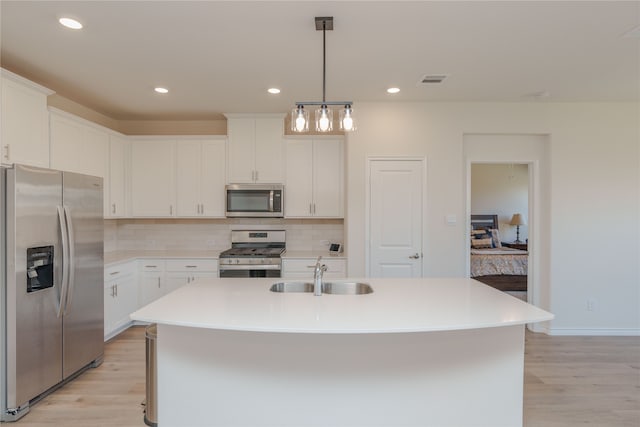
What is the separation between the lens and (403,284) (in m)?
2.67

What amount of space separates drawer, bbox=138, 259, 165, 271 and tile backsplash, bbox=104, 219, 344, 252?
2.05ft

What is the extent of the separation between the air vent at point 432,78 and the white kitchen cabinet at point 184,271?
3086mm

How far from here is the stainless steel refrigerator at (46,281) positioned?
2.41 metres

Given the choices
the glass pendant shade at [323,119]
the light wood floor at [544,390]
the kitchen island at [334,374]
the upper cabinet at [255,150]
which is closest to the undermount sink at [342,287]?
the kitchen island at [334,374]

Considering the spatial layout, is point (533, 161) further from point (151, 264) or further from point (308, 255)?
point (151, 264)

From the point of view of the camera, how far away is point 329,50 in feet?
9.11

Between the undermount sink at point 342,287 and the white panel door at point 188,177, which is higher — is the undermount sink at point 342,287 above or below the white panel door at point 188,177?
below

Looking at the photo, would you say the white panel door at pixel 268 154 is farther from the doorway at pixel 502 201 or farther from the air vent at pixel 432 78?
the doorway at pixel 502 201

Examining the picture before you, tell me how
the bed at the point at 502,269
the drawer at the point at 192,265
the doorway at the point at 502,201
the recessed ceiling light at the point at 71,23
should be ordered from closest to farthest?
the recessed ceiling light at the point at 71,23 → the drawer at the point at 192,265 → the bed at the point at 502,269 → the doorway at the point at 502,201

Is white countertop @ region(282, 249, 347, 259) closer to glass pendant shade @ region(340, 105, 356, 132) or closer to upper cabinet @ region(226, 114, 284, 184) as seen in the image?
upper cabinet @ region(226, 114, 284, 184)

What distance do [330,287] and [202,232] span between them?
2872mm

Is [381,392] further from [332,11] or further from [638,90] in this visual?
[638,90]

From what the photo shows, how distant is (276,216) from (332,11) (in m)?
2.72

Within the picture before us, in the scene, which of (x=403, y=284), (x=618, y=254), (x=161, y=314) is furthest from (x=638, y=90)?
(x=161, y=314)
